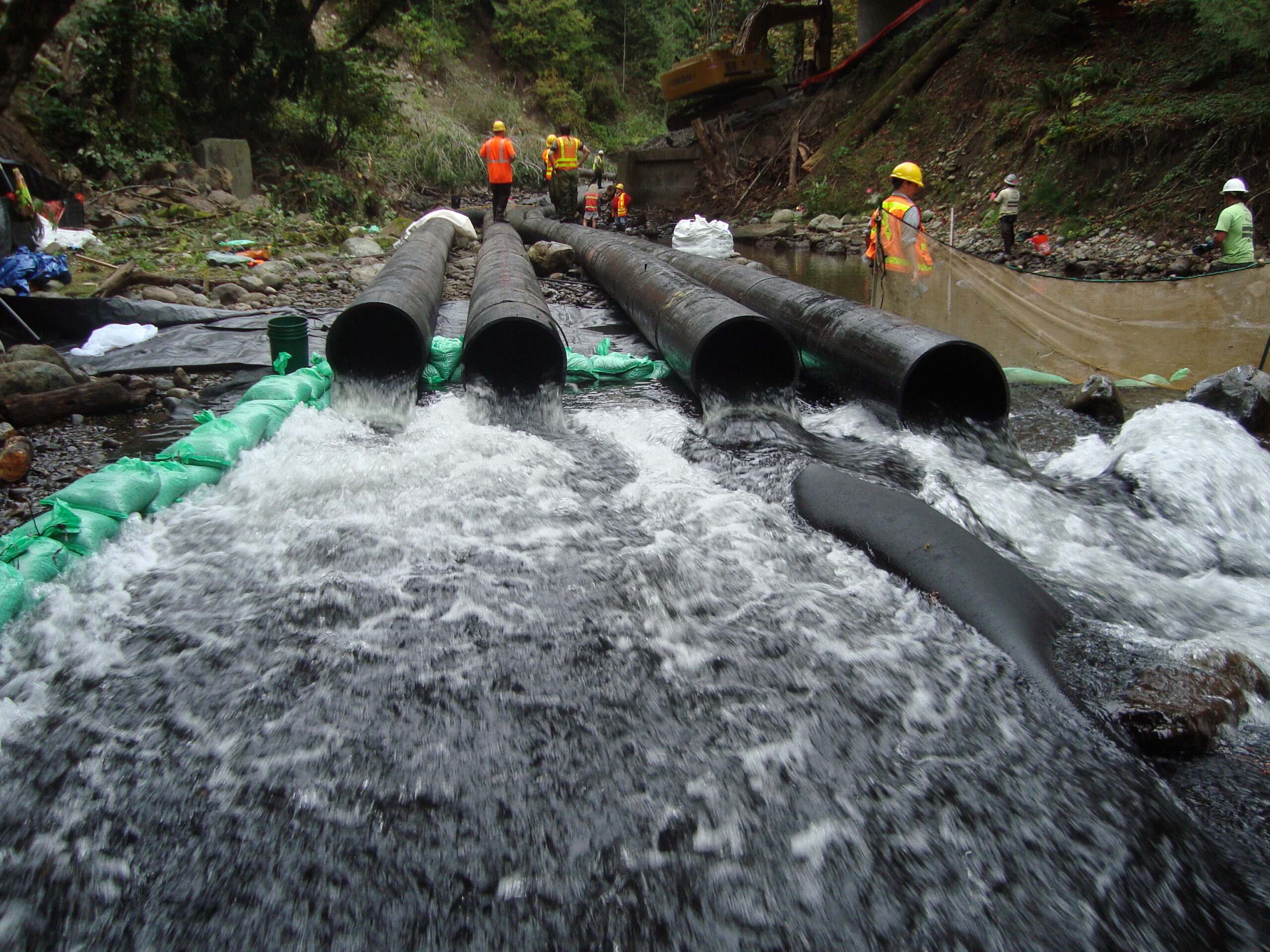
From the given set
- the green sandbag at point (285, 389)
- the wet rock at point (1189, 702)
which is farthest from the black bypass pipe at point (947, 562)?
the green sandbag at point (285, 389)

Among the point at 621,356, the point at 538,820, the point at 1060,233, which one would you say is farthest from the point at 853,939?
the point at 1060,233

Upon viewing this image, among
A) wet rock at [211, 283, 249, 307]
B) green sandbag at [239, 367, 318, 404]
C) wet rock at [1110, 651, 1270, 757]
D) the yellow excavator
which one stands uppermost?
the yellow excavator

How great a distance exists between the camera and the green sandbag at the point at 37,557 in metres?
2.69

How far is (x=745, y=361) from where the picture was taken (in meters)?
5.06

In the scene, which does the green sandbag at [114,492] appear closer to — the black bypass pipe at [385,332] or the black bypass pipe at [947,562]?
the black bypass pipe at [385,332]

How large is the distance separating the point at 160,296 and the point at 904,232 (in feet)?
21.7

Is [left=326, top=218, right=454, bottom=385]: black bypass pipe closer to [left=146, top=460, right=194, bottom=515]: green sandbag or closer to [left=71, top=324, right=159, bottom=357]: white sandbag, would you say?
[left=146, top=460, right=194, bottom=515]: green sandbag

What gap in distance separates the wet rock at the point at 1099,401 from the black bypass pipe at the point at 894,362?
119 centimetres

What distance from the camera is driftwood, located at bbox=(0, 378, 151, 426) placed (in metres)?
4.47

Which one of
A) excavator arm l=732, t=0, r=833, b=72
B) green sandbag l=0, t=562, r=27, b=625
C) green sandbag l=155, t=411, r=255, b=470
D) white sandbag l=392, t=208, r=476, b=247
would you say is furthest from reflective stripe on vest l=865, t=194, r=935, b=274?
excavator arm l=732, t=0, r=833, b=72

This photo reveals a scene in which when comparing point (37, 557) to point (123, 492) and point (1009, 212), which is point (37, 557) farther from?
point (1009, 212)

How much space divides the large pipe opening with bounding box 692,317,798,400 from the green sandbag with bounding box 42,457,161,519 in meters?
3.06

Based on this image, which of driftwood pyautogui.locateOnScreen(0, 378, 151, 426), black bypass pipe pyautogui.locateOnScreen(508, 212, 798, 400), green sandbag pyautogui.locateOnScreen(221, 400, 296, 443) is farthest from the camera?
black bypass pipe pyautogui.locateOnScreen(508, 212, 798, 400)

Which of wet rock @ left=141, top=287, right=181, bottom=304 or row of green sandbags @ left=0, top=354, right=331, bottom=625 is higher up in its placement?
wet rock @ left=141, top=287, right=181, bottom=304
